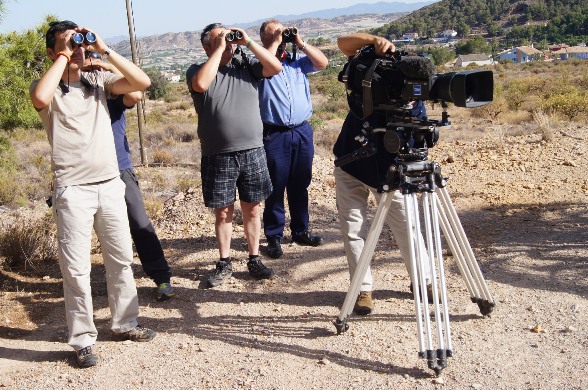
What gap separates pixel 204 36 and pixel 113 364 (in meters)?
2.22

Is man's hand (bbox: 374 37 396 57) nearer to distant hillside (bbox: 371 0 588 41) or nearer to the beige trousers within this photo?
the beige trousers

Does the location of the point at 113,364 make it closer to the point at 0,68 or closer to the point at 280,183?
the point at 280,183

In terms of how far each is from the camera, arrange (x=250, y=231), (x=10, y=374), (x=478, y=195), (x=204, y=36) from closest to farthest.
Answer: (x=10, y=374), (x=204, y=36), (x=250, y=231), (x=478, y=195)

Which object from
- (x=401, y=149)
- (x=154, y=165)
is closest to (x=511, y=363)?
(x=401, y=149)

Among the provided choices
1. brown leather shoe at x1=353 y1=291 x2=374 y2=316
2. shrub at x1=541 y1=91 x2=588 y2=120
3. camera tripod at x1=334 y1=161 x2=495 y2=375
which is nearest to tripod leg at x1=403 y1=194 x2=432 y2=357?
camera tripod at x1=334 y1=161 x2=495 y2=375

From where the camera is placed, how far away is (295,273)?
471cm

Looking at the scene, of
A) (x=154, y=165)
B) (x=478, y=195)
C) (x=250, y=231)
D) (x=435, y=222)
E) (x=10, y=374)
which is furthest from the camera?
(x=154, y=165)

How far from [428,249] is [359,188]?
2.80 feet

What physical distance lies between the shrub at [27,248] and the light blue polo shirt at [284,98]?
Result: 2.13 metres

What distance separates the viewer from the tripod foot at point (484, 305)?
3.59 m

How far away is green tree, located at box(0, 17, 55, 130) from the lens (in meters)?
5.06

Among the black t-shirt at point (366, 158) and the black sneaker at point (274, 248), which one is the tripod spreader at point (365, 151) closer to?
the black t-shirt at point (366, 158)

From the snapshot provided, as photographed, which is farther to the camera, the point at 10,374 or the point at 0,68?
the point at 0,68

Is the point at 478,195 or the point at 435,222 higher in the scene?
the point at 435,222
